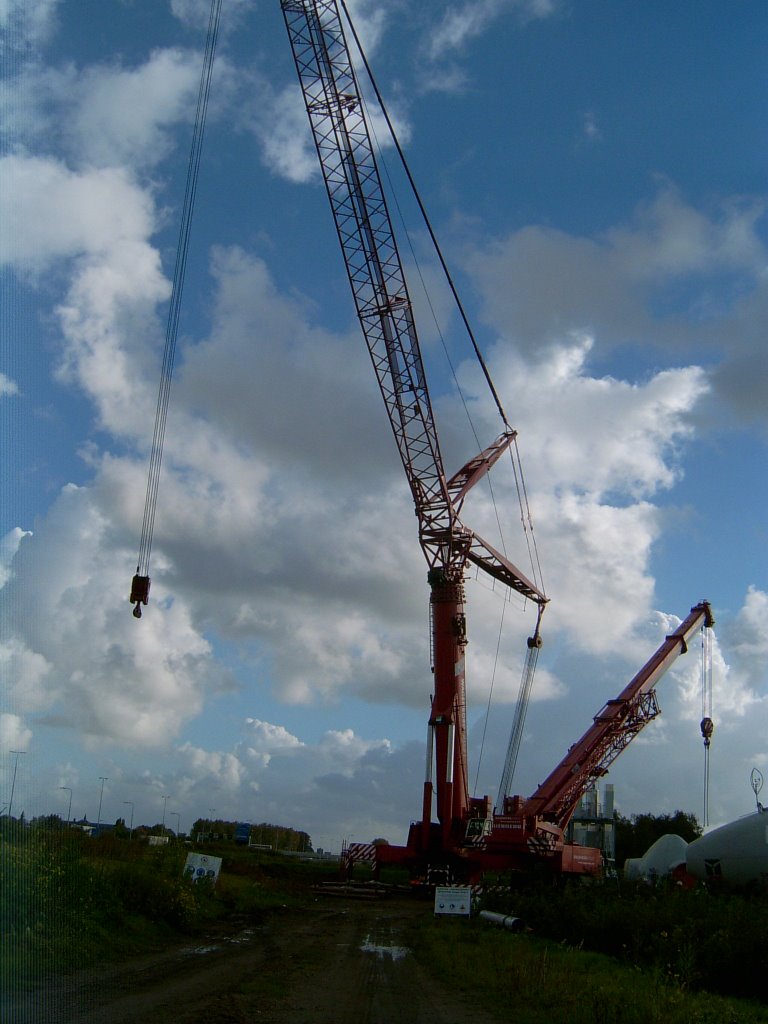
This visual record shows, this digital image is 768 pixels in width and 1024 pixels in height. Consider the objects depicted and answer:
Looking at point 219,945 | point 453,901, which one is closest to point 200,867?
point 219,945

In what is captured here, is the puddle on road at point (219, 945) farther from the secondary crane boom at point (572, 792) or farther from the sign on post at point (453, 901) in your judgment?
the secondary crane boom at point (572, 792)

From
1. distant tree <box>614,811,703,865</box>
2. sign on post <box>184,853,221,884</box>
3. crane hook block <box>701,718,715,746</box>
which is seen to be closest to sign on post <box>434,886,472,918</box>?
sign on post <box>184,853,221,884</box>

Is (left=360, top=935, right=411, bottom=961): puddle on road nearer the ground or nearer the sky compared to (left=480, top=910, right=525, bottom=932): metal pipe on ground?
nearer the ground

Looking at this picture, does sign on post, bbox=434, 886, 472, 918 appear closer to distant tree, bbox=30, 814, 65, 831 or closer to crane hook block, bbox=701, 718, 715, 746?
distant tree, bbox=30, 814, 65, 831

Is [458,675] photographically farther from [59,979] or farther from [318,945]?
[59,979]

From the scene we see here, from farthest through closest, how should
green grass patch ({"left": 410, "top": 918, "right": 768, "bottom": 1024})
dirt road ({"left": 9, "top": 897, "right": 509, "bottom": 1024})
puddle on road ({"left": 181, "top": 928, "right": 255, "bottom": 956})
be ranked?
puddle on road ({"left": 181, "top": 928, "right": 255, "bottom": 956}), green grass patch ({"left": 410, "top": 918, "right": 768, "bottom": 1024}), dirt road ({"left": 9, "top": 897, "right": 509, "bottom": 1024})

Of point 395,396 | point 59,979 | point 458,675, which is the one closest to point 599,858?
point 458,675

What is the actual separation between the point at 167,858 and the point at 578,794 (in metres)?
30.0

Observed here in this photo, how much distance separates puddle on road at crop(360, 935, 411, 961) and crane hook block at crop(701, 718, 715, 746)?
3941cm

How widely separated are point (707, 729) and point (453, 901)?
33.6 metres

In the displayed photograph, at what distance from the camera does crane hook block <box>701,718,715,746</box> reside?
6006cm

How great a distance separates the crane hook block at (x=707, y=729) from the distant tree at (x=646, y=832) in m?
62.5

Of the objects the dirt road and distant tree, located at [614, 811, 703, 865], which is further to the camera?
distant tree, located at [614, 811, 703, 865]

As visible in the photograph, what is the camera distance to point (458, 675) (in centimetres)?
5144
